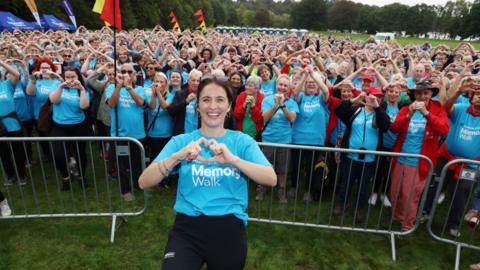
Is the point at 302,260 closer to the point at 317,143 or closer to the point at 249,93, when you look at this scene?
the point at 317,143

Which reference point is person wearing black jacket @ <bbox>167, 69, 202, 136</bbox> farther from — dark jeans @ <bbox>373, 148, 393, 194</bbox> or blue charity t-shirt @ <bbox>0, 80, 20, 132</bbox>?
dark jeans @ <bbox>373, 148, 393, 194</bbox>

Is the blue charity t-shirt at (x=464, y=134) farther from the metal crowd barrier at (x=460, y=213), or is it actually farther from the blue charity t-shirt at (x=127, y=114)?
A: the blue charity t-shirt at (x=127, y=114)

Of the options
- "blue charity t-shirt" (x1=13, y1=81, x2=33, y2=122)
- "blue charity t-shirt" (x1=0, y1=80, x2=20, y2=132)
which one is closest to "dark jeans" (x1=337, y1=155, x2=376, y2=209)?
"blue charity t-shirt" (x1=0, y1=80, x2=20, y2=132)

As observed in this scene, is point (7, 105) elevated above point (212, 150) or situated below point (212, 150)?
below

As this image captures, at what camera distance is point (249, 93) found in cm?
554

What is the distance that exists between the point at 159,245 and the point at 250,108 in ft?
8.39

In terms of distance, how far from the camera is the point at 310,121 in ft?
18.2

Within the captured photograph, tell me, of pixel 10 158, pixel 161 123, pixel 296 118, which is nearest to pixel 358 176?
pixel 296 118

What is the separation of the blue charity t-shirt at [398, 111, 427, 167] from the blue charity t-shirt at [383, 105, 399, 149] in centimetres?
41

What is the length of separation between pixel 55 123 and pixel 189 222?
420 centimetres

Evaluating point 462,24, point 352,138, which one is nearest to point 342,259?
point 352,138

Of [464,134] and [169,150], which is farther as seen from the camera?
[464,134]

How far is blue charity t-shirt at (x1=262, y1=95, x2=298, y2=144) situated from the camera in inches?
213

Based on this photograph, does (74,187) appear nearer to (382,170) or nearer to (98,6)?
(98,6)
